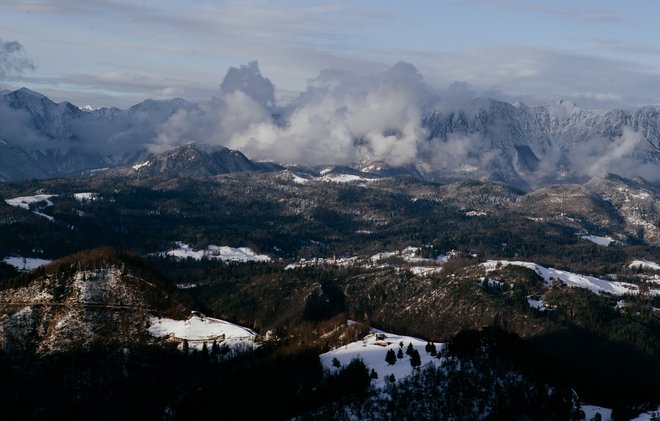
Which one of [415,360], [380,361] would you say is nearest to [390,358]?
[380,361]

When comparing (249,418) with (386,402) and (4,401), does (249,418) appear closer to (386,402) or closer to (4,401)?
(386,402)

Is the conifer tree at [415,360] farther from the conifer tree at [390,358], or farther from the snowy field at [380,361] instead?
Answer: the conifer tree at [390,358]

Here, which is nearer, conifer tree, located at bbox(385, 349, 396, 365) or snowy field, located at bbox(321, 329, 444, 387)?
snowy field, located at bbox(321, 329, 444, 387)

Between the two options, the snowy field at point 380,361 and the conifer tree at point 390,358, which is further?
the conifer tree at point 390,358

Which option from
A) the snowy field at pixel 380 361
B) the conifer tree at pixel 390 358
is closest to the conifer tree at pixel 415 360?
the snowy field at pixel 380 361

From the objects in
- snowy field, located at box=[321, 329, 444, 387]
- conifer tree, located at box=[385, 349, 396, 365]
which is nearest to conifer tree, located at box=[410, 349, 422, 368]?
snowy field, located at box=[321, 329, 444, 387]

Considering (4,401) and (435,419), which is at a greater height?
(435,419)

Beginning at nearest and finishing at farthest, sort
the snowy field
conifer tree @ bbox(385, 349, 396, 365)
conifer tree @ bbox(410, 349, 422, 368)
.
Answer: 1. the snowy field
2. conifer tree @ bbox(410, 349, 422, 368)
3. conifer tree @ bbox(385, 349, 396, 365)

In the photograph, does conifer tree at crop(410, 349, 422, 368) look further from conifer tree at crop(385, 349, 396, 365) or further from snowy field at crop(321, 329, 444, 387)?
conifer tree at crop(385, 349, 396, 365)

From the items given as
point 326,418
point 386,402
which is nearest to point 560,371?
point 386,402

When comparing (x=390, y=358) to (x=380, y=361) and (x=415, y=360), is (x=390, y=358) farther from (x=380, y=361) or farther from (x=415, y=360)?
(x=415, y=360)

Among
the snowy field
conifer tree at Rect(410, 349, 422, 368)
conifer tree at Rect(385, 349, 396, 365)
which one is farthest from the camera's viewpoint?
conifer tree at Rect(385, 349, 396, 365)
